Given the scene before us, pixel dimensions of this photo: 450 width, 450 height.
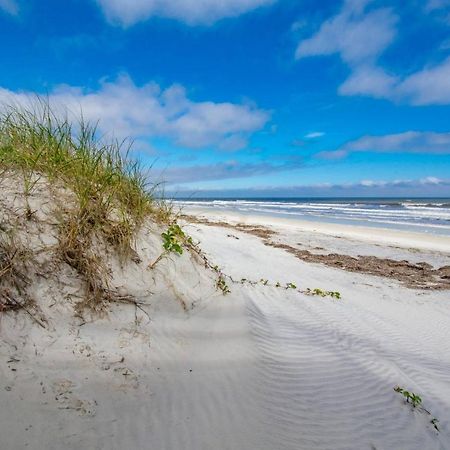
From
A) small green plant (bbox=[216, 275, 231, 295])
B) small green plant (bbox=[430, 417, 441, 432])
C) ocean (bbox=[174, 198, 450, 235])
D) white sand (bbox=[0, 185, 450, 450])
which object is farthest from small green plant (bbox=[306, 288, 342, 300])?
small green plant (bbox=[430, 417, 441, 432])

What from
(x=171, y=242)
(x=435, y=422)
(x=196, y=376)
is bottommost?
(x=435, y=422)

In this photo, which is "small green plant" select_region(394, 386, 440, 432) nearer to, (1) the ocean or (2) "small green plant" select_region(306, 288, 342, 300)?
(2) "small green plant" select_region(306, 288, 342, 300)

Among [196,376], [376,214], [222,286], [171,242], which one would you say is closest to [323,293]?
[222,286]

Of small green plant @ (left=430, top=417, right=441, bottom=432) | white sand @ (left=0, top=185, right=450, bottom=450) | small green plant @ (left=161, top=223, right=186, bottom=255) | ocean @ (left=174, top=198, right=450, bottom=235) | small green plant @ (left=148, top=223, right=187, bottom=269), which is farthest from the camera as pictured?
ocean @ (left=174, top=198, right=450, bottom=235)

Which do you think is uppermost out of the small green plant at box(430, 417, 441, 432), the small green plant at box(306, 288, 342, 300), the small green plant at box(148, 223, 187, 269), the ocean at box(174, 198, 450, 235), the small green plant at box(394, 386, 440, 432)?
the small green plant at box(148, 223, 187, 269)

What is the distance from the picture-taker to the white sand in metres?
2.14

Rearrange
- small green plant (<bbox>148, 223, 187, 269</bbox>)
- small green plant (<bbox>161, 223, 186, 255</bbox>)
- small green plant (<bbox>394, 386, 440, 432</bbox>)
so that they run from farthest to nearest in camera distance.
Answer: small green plant (<bbox>161, 223, 186, 255</bbox>) → small green plant (<bbox>148, 223, 187, 269</bbox>) → small green plant (<bbox>394, 386, 440, 432</bbox>)

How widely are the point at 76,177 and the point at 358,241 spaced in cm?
1402

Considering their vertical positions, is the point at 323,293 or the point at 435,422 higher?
the point at 323,293

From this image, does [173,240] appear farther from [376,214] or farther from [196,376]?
[376,214]

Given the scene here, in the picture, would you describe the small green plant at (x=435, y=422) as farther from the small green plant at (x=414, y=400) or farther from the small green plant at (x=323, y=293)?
the small green plant at (x=323, y=293)

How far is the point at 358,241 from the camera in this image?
15094 millimetres

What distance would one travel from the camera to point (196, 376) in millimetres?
2770

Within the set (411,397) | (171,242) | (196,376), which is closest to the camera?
(196,376)
